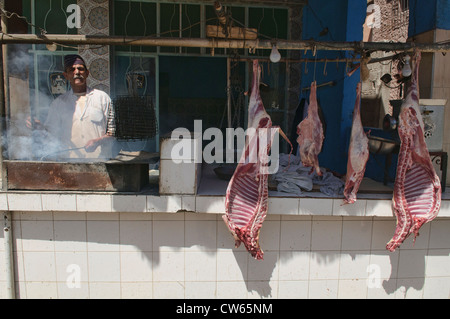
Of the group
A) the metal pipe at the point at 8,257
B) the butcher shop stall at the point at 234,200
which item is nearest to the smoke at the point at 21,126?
the butcher shop stall at the point at 234,200

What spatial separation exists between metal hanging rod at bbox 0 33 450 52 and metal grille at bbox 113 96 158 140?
2.24 ft

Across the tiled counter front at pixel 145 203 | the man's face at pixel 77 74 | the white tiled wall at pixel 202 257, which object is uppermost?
the man's face at pixel 77 74

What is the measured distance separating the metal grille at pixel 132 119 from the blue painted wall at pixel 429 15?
311 cm

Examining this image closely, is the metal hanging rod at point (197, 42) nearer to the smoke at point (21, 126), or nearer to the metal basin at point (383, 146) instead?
the smoke at point (21, 126)

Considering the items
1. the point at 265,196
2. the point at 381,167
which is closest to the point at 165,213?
the point at 265,196

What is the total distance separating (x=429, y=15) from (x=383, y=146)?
5.18 ft

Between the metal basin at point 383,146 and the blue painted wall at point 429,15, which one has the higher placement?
the blue painted wall at point 429,15

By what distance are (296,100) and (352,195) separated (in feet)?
11.5

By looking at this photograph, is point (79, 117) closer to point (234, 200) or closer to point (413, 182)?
point (234, 200)

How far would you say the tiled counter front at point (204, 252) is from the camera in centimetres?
307

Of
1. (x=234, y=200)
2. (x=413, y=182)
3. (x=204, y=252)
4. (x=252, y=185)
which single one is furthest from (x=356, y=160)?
(x=204, y=252)

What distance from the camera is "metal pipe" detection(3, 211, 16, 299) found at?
302cm

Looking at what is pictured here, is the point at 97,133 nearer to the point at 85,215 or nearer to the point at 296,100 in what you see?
the point at 85,215

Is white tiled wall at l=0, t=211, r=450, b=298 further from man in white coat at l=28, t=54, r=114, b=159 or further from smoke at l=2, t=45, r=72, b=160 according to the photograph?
man in white coat at l=28, t=54, r=114, b=159
